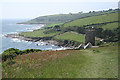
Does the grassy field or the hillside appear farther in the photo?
the hillside

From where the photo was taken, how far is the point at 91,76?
1647 cm

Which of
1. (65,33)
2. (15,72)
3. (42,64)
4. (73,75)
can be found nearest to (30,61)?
(42,64)

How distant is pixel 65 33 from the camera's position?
15312 centimetres

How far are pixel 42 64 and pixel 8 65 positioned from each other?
493cm

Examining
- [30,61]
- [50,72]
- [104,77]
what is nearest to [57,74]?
[50,72]

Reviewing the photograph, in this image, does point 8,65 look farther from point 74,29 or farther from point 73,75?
point 74,29

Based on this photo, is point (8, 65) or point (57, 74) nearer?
point (57, 74)

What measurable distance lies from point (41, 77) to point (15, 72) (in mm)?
3897

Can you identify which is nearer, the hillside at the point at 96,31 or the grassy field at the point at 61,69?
the grassy field at the point at 61,69

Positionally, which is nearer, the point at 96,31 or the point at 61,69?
the point at 61,69

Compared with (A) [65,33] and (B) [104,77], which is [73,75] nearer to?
(B) [104,77]

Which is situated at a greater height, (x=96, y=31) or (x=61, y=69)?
(x=96, y=31)

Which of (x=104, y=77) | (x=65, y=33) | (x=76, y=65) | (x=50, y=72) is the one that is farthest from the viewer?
(x=65, y=33)

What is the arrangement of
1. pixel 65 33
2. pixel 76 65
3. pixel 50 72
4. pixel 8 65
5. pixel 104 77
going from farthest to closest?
pixel 65 33 → pixel 8 65 → pixel 76 65 → pixel 50 72 → pixel 104 77
